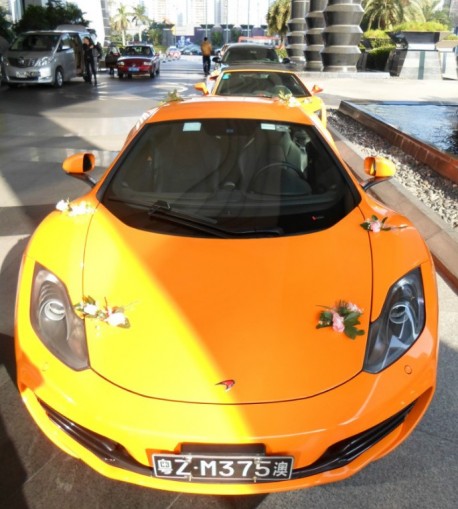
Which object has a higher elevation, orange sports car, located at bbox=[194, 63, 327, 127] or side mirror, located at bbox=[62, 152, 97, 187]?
orange sports car, located at bbox=[194, 63, 327, 127]

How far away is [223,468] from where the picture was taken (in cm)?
178

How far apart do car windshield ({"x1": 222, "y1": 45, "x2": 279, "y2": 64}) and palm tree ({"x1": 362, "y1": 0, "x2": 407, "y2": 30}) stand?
113ft

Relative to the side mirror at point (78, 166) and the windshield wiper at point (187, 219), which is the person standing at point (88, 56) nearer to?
the side mirror at point (78, 166)

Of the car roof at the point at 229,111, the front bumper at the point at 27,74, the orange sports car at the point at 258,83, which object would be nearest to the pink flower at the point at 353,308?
the car roof at the point at 229,111

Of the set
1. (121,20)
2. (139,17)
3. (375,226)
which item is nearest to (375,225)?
(375,226)

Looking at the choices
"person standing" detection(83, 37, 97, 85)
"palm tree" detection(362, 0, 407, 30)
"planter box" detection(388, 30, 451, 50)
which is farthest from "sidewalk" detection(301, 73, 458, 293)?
"palm tree" detection(362, 0, 407, 30)

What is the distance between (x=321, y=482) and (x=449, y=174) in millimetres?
5047

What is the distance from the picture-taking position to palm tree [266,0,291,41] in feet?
164

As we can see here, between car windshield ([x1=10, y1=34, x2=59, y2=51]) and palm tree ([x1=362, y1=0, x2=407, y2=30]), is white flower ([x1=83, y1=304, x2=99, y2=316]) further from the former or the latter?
palm tree ([x1=362, y1=0, x2=407, y2=30])

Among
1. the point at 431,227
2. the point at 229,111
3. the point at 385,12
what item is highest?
the point at 385,12

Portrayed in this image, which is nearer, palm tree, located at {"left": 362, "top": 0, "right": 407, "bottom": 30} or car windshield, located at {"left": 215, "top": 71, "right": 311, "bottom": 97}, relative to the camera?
car windshield, located at {"left": 215, "top": 71, "right": 311, "bottom": 97}

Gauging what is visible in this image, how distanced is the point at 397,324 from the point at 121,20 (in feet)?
344

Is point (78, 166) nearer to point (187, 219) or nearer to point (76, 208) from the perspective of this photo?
point (76, 208)

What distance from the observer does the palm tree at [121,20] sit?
3757 inches
